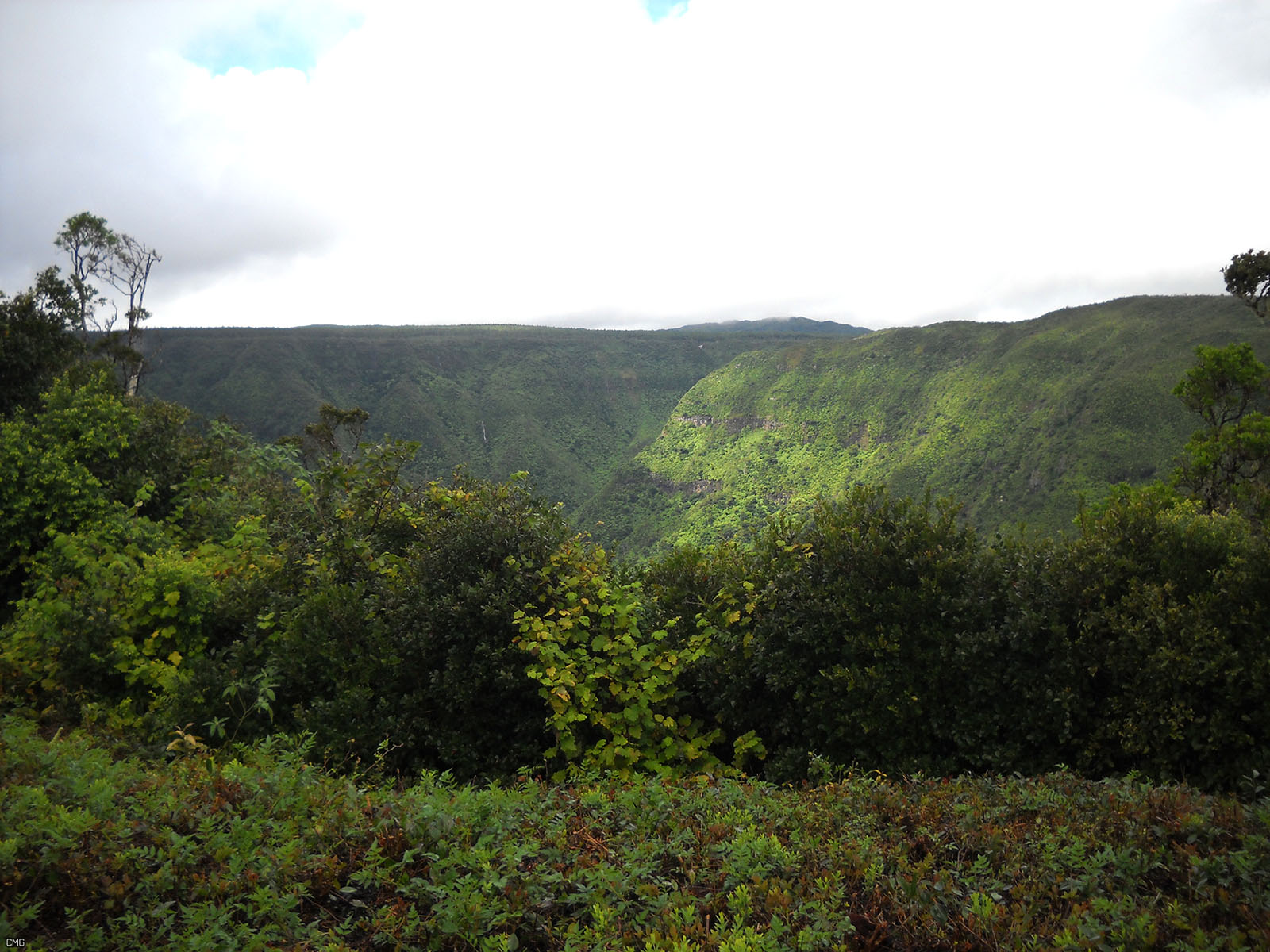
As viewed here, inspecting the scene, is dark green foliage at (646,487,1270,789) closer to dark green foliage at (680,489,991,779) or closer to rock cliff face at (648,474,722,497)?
dark green foliage at (680,489,991,779)

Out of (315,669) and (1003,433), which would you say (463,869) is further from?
(1003,433)

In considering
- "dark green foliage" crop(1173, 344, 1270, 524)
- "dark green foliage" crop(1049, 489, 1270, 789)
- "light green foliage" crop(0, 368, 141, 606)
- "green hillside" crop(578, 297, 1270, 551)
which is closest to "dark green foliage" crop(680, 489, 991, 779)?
"dark green foliage" crop(1049, 489, 1270, 789)

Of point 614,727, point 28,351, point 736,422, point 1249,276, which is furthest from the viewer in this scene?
point 736,422

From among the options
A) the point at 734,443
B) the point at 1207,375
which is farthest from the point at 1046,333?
the point at 1207,375

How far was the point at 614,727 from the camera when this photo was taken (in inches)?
245

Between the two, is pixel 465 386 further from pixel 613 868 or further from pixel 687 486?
pixel 613 868

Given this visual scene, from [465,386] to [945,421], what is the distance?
82.5m

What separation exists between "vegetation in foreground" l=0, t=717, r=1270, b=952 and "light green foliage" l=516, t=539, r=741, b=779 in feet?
5.01

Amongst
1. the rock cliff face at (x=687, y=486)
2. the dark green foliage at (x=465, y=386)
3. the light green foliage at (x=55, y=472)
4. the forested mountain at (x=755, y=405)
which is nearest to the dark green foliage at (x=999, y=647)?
the light green foliage at (x=55, y=472)

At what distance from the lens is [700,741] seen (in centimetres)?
641

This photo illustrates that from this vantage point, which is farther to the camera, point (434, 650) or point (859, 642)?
point (434, 650)

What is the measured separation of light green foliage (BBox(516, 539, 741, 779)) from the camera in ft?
Result: 19.5

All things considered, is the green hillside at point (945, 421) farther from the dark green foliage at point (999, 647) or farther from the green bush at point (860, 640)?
the green bush at point (860, 640)

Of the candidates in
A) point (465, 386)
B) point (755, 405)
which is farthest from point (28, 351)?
point (465, 386)
